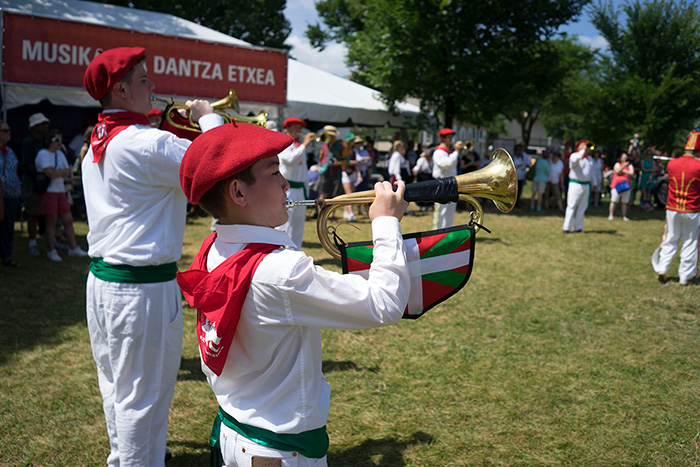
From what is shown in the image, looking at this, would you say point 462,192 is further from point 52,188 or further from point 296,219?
point 52,188

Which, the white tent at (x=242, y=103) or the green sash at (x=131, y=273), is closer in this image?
the green sash at (x=131, y=273)

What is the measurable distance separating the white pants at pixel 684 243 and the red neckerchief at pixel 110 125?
25.2 feet

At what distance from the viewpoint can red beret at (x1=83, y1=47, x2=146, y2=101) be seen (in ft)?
8.37

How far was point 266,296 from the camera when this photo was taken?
4.99ft

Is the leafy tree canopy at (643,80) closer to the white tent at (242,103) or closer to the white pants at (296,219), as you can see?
the white tent at (242,103)

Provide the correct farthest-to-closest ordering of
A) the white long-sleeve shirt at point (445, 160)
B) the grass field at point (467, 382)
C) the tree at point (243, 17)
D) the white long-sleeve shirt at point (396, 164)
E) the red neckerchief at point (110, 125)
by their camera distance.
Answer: the tree at point (243, 17) → the white long-sleeve shirt at point (396, 164) → the white long-sleeve shirt at point (445, 160) → the grass field at point (467, 382) → the red neckerchief at point (110, 125)

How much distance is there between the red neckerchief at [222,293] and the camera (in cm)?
153

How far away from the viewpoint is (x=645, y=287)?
7609 millimetres

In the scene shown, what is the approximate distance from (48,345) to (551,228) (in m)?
11.1

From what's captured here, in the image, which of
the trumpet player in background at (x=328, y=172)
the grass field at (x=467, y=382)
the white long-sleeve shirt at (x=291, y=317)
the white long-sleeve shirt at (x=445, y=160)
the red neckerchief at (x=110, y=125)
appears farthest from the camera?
the trumpet player in background at (x=328, y=172)

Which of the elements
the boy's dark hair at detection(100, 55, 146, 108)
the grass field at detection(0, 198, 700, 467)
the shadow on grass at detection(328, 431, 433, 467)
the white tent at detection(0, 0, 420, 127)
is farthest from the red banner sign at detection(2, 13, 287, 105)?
the shadow on grass at detection(328, 431, 433, 467)

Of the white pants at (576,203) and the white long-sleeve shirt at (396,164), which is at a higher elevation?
the white long-sleeve shirt at (396,164)

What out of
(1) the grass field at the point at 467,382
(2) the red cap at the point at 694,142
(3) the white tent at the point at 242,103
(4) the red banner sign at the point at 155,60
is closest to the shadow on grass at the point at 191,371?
(1) the grass field at the point at 467,382

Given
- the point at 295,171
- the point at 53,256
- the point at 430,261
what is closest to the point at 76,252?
the point at 53,256
